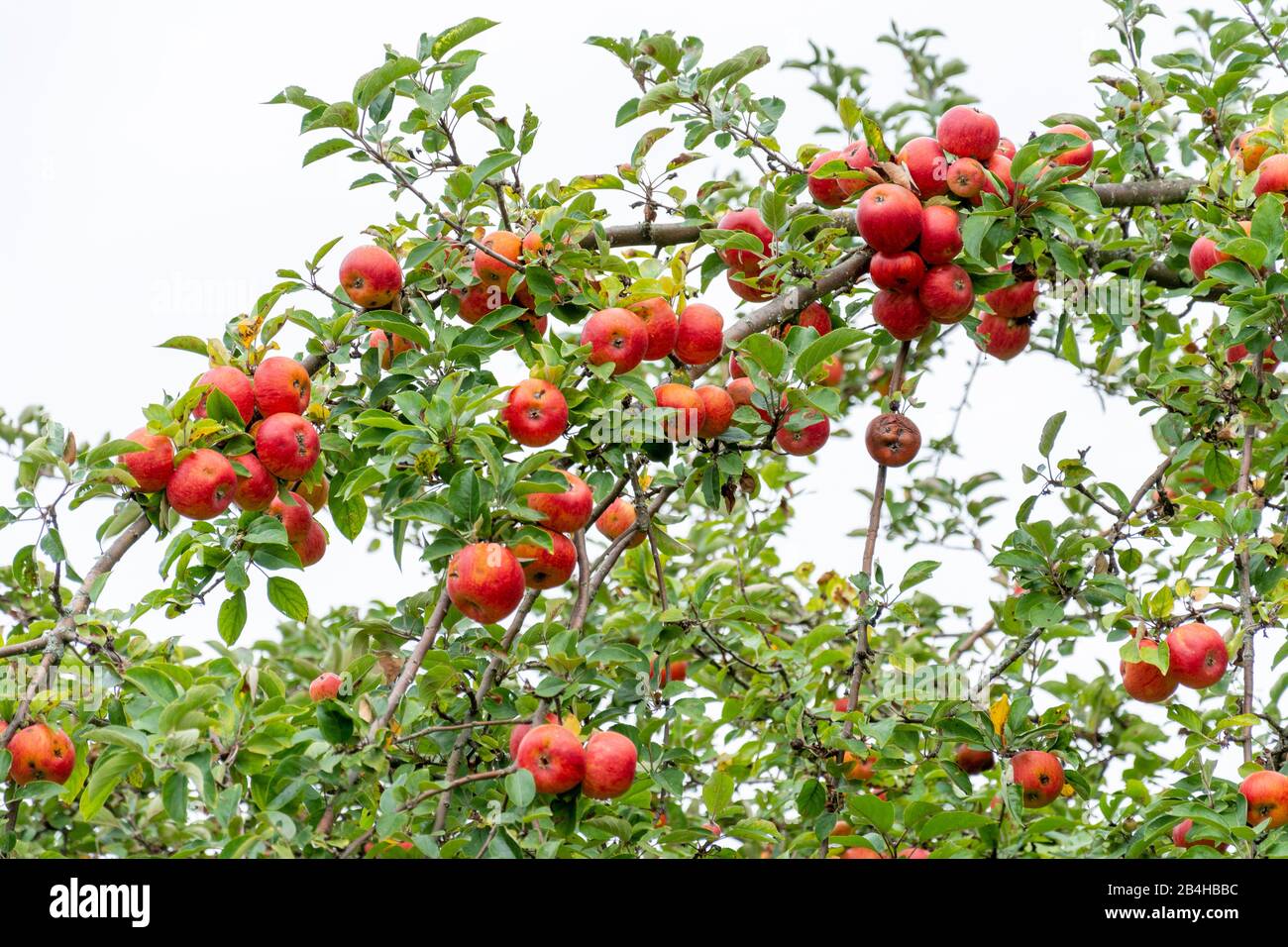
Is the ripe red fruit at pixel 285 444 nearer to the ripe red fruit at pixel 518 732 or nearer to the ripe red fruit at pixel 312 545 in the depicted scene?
the ripe red fruit at pixel 312 545

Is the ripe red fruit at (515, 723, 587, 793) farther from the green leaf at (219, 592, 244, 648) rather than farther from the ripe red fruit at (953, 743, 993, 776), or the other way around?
the ripe red fruit at (953, 743, 993, 776)

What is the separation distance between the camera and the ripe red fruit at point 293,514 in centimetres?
264

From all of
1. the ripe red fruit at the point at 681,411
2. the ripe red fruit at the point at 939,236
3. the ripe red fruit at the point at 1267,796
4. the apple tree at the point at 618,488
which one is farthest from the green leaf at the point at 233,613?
the ripe red fruit at the point at 1267,796

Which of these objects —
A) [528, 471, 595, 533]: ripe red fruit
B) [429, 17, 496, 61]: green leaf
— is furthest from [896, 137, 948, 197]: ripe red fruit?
[528, 471, 595, 533]: ripe red fruit

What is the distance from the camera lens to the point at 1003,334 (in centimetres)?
323

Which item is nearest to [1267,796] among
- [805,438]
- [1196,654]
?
[1196,654]

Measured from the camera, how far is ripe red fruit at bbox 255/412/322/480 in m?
2.43

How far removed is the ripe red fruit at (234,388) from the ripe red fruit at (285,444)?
2.1 inches

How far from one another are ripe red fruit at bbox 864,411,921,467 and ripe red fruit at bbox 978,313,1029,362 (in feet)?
1.72

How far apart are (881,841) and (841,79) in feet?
8.30

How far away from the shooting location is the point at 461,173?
2600mm

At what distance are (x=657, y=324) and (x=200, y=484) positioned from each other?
3.21 feet
